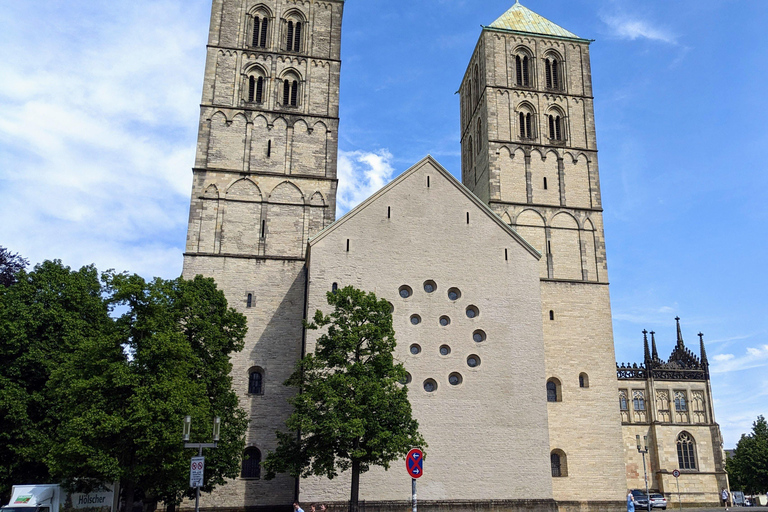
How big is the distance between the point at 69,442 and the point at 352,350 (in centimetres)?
969

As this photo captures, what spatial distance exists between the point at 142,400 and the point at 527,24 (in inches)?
1270

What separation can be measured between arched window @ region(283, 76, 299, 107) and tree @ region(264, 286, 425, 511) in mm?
15853

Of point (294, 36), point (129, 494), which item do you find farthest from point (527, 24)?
point (129, 494)

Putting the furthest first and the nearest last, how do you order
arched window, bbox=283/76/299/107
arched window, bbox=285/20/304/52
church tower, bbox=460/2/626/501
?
1. arched window, bbox=285/20/304/52
2. arched window, bbox=283/76/299/107
3. church tower, bbox=460/2/626/501

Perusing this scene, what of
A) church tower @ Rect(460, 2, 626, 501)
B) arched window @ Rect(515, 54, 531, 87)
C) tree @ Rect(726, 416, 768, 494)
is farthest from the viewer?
tree @ Rect(726, 416, 768, 494)

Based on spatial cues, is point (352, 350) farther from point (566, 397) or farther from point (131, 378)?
point (566, 397)

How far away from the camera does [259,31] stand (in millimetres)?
37688

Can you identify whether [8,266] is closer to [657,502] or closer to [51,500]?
[51,500]

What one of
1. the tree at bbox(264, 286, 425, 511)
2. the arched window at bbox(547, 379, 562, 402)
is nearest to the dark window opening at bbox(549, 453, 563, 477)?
the arched window at bbox(547, 379, 562, 402)

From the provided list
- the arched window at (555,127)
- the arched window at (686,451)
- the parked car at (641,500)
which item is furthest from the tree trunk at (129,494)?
the arched window at (686,451)

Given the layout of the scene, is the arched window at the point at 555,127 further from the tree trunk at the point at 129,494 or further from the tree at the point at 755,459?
the tree at the point at 755,459

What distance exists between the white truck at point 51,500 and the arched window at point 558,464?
771 inches

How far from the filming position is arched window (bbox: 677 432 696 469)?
1818 inches

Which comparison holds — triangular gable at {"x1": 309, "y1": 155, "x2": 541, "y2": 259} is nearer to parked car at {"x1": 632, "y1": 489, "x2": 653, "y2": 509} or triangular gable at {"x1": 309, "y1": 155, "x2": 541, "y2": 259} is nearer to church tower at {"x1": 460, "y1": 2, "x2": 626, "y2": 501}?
church tower at {"x1": 460, "y1": 2, "x2": 626, "y2": 501}
